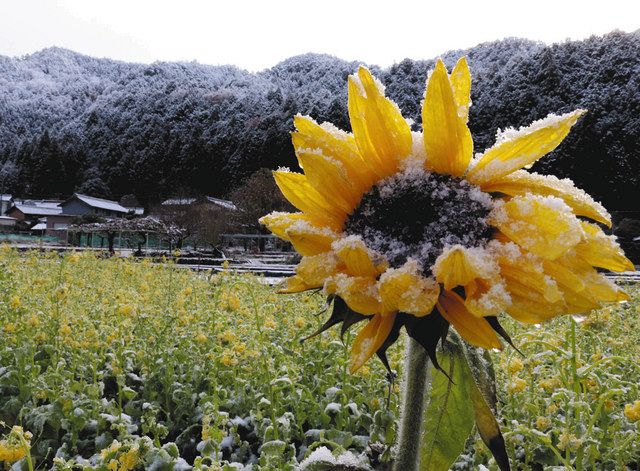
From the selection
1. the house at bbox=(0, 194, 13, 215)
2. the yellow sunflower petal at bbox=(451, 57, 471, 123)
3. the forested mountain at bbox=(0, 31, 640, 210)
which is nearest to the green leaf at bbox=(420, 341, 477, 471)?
the yellow sunflower petal at bbox=(451, 57, 471, 123)

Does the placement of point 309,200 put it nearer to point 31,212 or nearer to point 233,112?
→ point 31,212

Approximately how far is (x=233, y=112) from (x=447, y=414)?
225 feet

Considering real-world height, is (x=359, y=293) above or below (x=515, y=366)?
above

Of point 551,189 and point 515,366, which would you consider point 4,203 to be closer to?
point 515,366

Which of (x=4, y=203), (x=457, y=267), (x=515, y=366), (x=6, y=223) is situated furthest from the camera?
(x=4, y=203)

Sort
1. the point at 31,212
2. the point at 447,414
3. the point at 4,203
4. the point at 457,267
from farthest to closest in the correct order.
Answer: the point at 4,203 < the point at 31,212 < the point at 447,414 < the point at 457,267

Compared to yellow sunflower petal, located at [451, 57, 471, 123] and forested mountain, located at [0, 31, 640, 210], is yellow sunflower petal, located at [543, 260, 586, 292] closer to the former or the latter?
yellow sunflower petal, located at [451, 57, 471, 123]

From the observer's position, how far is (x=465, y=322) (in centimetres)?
47

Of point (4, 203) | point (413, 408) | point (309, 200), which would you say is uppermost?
point (4, 203)

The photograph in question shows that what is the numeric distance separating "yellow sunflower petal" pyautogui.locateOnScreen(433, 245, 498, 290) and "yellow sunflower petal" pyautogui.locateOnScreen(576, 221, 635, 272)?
108 millimetres

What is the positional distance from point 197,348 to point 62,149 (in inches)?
2749

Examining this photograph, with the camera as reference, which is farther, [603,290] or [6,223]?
[6,223]

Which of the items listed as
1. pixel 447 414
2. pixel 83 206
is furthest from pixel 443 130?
pixel 83 206

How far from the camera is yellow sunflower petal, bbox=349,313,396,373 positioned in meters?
0.48
